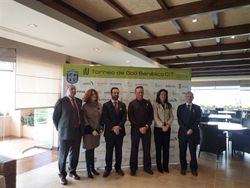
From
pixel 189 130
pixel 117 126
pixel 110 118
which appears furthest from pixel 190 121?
pixel 110 118

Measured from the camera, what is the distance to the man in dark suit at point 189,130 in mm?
3869

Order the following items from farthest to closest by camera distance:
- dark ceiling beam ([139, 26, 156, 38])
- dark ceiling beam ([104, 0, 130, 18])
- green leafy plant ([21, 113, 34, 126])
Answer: green leafy plant ([21, 113, 34, 126]) < dark ceiling beam ([139, 26, 156, 38]) < dark ceiling beam ([104, 0, 130, 18])

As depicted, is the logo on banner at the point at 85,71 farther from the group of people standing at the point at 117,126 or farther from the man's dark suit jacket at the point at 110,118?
the man's dark suit jacket at the point at 110,118

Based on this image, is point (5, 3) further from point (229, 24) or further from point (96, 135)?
point (229, 24)

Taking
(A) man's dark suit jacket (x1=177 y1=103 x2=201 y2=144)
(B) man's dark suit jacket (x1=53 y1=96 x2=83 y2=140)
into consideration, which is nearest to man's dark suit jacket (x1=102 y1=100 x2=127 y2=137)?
(B) man's dark suit jacket (x1=53 y1=96 x2=83 y2=140)

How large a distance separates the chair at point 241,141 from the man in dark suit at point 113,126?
2931 mm

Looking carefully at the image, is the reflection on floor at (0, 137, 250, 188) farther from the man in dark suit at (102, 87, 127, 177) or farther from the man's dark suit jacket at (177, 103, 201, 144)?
the man's dark suit jacket at (177, 103, 201, 144)

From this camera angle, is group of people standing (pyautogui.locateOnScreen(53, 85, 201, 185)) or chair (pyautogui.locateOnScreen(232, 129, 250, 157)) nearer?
group of people standing (pyautogui.locateOnScreen(53, 85, 201, 185))

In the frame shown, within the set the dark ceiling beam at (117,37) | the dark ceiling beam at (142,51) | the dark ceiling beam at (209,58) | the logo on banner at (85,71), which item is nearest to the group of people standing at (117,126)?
the logo on banner at (85,71)

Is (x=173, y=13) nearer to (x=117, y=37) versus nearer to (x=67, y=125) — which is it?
(x=117, y=37)

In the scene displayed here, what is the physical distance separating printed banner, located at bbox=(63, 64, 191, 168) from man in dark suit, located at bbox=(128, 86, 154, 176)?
360mm

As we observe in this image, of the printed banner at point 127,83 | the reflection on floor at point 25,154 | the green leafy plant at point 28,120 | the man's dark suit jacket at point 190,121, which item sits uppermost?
the printed banner at point 127,83

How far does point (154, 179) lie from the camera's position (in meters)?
3.69

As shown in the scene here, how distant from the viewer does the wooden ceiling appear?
3.19 metres
